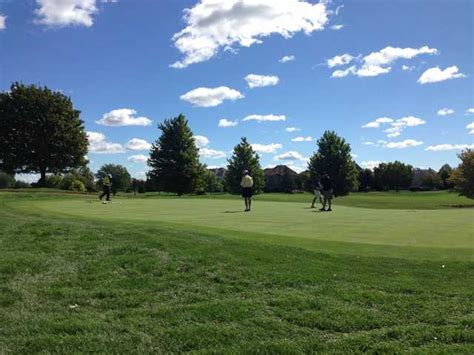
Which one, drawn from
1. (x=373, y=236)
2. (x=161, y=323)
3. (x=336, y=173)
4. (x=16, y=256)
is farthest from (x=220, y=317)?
(x=336, y=173)

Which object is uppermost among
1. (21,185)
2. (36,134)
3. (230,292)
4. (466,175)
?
(36,134)

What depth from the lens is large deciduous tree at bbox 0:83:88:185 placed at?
5612 cm

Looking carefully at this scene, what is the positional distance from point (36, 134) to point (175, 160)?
16110 mm

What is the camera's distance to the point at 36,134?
186 ft

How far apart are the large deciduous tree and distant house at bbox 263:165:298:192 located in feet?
260

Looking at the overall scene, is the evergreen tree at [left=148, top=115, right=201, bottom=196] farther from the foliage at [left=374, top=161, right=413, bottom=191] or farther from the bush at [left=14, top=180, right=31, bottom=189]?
the foliage at [left=374, top=161, right=413, bottom=191]

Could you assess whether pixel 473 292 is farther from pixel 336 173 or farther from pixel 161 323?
pixel 336 173

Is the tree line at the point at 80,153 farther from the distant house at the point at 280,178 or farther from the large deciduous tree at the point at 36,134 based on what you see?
the distant house at the point at 280,178

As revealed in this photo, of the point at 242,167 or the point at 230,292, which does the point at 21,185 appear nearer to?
the point at 242,167

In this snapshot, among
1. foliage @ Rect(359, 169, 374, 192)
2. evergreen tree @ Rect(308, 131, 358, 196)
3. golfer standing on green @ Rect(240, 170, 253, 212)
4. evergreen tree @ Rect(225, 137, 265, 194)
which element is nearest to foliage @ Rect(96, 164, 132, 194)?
evergreen tree @ Rect(225, 137, 265, 194)

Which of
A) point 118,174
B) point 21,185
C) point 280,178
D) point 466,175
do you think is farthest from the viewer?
point 280,178

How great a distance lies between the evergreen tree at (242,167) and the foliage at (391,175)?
6346 cm

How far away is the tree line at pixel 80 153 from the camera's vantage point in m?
56.3

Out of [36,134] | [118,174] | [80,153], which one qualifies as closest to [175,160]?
[80,153]
